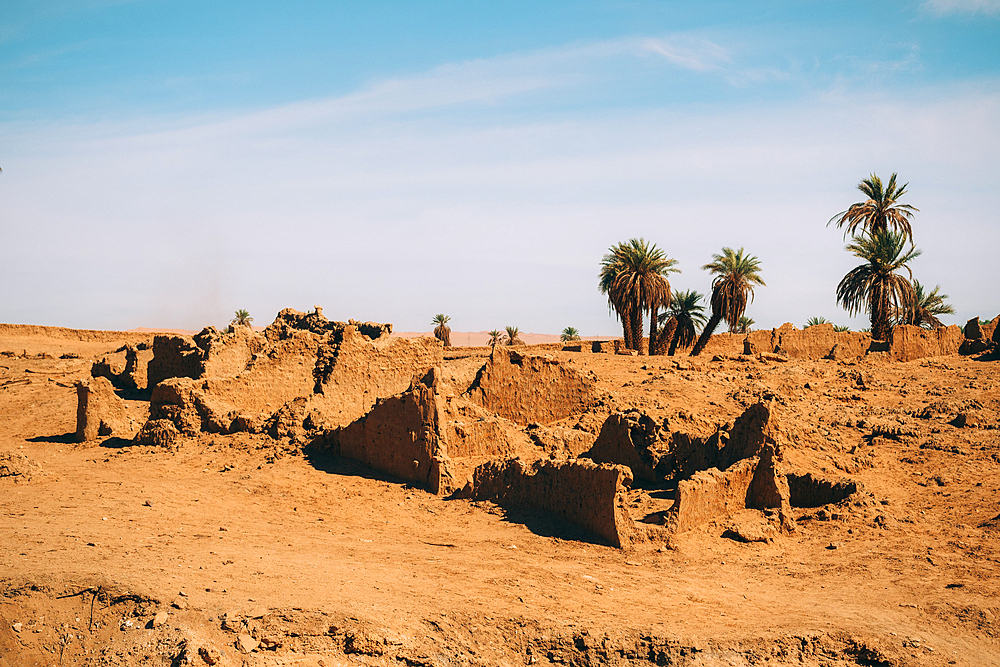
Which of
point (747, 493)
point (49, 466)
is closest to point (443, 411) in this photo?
point (747, 493)

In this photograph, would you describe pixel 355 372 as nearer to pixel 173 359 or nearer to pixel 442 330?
pixel 173 359

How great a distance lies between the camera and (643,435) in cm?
1189

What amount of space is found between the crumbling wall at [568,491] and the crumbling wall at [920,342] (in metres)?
17.1

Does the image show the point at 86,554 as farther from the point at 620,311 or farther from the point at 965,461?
the point at 620,311

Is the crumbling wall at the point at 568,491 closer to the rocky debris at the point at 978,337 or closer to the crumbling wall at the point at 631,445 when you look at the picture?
the crumbling wall at the point at 631,445

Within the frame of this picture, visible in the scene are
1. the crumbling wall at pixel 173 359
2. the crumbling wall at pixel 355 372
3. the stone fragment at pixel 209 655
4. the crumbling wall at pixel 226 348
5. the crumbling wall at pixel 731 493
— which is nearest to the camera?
the stone fragment at pixel 209 655

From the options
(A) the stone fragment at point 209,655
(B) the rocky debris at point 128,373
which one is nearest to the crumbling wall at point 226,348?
(B) the rocky debris at point 128,373

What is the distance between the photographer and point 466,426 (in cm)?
1184

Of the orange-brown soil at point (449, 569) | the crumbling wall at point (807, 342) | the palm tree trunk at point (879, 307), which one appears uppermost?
the palm tree trunk at point (879, 307)

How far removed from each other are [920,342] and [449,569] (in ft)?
71.6

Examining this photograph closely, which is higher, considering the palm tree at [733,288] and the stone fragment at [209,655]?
the palm tree at [733,288]

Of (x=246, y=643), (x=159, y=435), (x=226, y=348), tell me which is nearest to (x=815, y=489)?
(x=246, y=643)

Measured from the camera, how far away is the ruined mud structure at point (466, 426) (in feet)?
31.9

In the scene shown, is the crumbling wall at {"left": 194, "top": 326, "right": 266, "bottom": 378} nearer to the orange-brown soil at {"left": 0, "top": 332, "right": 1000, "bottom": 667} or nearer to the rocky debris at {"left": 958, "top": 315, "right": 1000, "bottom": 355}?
the orange-brown soil at {"left": 0, "top": 332, "right": 1000, "bottom": 667}
